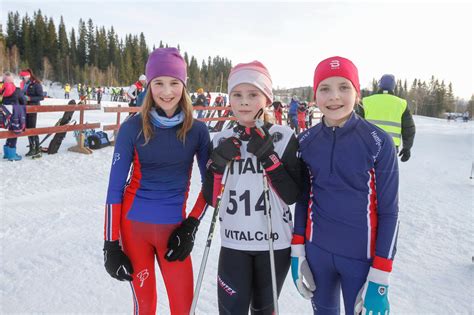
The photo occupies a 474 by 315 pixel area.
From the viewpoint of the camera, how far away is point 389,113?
15.1 ft

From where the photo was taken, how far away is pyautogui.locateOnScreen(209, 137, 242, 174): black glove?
5.97ft

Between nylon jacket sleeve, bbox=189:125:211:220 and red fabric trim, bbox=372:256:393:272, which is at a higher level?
nylon jacket sleeve, bbox=189:125:211:220

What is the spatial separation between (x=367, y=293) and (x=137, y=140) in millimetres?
1507

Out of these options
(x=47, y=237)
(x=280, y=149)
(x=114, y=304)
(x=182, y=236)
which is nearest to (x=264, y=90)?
(x=280, y=149)

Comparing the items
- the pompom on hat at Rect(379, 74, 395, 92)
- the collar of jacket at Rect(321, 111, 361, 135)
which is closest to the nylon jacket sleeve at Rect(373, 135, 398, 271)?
the collar of jacket at Rect(321, 111, 361, 135)

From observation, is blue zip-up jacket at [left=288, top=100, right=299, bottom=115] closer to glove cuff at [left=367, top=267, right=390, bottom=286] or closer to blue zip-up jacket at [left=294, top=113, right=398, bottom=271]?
blue zip-up jacket at [left=294, top=113, right=398, bottom=271]

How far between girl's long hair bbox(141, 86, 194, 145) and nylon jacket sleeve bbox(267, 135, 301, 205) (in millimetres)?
608

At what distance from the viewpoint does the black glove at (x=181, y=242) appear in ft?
6.26

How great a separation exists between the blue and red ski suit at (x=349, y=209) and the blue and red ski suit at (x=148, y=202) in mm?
771

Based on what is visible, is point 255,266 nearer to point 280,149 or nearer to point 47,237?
point 280,149

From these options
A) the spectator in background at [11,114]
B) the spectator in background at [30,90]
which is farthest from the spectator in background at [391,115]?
the spectator in background at [30,90]

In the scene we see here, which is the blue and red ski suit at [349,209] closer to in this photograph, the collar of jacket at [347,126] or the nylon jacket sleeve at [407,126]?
the collar of jacket at [347,126]

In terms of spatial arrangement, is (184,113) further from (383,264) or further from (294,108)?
(294,108)

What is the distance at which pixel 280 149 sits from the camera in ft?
6.18
